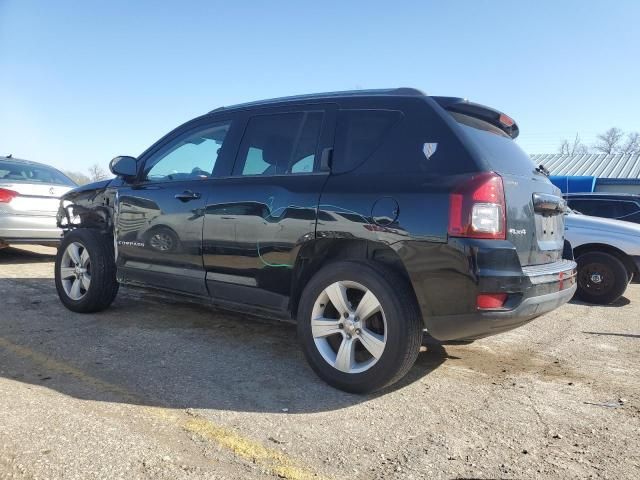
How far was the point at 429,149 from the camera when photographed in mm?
3129

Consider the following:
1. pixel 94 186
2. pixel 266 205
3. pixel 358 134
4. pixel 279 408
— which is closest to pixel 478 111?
pixel 358 134

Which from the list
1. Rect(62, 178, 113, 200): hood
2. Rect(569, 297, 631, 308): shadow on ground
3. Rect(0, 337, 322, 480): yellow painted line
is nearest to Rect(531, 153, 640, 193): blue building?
Rect(569, 297, 631, 308): shadow on ground

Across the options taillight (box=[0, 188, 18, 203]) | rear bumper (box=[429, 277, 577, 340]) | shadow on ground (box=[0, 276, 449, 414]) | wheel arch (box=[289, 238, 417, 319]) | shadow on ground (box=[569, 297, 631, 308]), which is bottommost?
shadow on ground (box=[569, 297, 631, 308])

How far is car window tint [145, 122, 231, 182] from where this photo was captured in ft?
14.0

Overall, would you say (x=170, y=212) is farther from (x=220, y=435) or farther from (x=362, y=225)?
(x=220, y=435)

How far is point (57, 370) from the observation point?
349 centimetres

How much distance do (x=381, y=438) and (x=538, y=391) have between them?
138 centimetres

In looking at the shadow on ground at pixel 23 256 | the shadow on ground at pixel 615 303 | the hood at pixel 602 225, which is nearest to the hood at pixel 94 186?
the shadow on ground at pixel 23 256

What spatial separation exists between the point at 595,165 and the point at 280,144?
3330 cm

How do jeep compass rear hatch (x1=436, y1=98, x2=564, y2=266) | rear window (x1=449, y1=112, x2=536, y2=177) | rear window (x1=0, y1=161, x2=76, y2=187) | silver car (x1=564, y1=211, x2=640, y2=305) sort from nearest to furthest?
jeep compass rear hatch (x1=436, y1=98, x2=564, y2=266), rear window (x1=449, y1=112, x2=536, y2=177), silver car (x1=564, y1=211, x2=640, y2=305), rear window (x1=0, y1=161, x2=76, y2=187)

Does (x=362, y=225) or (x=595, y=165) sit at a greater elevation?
(x=595, y=165)

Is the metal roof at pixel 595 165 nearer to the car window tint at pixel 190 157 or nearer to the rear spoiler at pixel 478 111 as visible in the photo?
the rear spoiler at pixel 478 111

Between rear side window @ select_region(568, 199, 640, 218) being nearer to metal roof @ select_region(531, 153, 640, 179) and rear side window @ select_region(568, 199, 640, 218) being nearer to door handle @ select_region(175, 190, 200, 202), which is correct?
door handle @ select_region(175, 190, 200, 202)

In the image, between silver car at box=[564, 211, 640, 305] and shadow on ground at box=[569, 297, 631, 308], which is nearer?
silver car at box=[564, 211, 640, 305]
